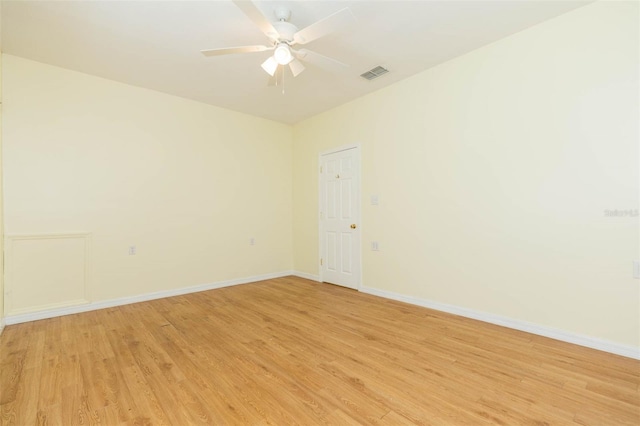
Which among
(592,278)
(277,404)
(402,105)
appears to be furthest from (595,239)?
(277,404)

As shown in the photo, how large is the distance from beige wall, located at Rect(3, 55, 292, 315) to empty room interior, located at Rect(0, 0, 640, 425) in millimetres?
25

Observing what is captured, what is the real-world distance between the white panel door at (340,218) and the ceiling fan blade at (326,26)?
7.25ft

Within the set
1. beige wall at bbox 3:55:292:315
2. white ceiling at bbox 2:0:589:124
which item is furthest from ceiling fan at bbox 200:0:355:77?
beige wall at bbox 3:55:292:315

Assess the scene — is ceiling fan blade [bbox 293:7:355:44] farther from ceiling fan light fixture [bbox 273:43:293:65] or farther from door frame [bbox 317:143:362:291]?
door frame [bbox 317:143:362:291]

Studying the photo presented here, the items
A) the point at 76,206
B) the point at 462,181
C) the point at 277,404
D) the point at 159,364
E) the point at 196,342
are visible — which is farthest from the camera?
the point at 76,206

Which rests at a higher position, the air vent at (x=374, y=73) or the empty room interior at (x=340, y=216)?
the air vent at (x=374, y=73)

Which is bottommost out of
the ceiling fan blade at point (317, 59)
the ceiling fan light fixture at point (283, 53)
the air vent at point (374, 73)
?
the ceiling fan light fixture at point (283, 53)

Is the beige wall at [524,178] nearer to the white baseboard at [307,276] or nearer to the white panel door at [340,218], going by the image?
the white panel door at [340,218]

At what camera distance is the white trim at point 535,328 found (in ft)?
7.35

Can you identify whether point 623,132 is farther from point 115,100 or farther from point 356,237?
point 115,100

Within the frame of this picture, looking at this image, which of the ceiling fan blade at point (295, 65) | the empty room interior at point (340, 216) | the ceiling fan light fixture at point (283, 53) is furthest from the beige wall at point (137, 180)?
the ceiling fan light fixture at point (283, 53)

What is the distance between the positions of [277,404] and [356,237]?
2.83 m

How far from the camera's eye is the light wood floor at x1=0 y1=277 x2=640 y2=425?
5.27 ft

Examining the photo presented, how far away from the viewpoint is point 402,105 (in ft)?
12.1
